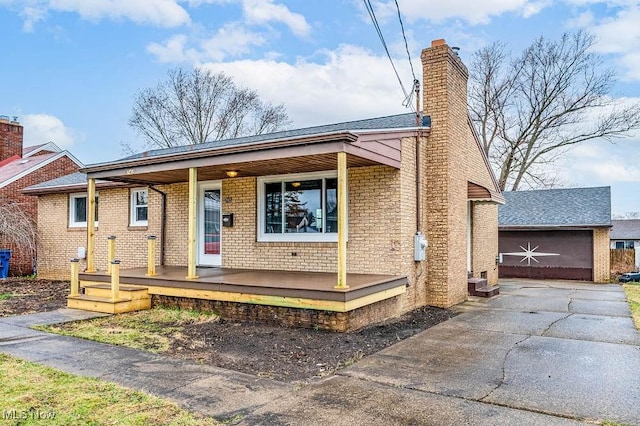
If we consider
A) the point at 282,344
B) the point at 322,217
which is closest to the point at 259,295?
the point at 282,344

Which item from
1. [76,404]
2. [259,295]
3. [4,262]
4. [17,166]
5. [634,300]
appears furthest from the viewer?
[17,166]

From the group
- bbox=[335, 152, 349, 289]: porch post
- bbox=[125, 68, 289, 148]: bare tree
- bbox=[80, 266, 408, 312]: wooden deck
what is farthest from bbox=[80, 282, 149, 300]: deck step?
bbox=[125, 68, 289, 148]: bare tree

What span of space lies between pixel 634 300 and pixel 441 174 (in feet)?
20.8

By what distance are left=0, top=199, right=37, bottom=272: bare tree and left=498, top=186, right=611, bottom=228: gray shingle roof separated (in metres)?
17.6

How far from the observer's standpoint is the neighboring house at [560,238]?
17.4 metres

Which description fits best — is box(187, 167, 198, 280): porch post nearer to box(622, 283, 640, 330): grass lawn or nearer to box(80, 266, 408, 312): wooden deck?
box(80, 266, 408, 312): wooden deck

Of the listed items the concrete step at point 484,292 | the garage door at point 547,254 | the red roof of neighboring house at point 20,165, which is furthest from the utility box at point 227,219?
the garage door at point 547,254

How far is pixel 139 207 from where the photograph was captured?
1316 centimetres

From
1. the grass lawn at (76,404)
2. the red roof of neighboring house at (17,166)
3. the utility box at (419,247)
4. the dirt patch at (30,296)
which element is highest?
the red roof of neighboring house at (17,166)

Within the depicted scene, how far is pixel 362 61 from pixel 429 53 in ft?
13.8

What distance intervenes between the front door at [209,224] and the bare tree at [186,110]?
20282mm

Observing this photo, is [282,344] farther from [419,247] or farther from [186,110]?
[186,110]

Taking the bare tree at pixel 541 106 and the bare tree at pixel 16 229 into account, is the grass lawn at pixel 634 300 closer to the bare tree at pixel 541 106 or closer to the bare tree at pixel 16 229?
the bare tree at pixel 541 106

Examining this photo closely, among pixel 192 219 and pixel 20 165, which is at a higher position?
pixel 20 165
